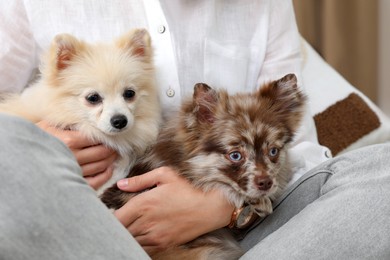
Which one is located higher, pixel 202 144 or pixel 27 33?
pixel 27 33

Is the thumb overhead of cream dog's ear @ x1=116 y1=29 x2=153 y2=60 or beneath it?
beneath

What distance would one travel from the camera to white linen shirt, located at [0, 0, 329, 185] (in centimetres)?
163

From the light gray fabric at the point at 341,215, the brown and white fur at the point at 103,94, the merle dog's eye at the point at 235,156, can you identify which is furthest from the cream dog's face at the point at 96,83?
the light gray fabric at the point at 341,215

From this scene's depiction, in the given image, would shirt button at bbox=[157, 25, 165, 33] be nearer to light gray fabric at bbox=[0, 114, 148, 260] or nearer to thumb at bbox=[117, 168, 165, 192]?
thumb at bbox=[117, 168, 165, 192]

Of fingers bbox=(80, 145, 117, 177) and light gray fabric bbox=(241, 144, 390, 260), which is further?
fingers bbox=(80, 145, 117, 177)

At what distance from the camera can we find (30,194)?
96cm

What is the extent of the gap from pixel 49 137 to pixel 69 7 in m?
0.69

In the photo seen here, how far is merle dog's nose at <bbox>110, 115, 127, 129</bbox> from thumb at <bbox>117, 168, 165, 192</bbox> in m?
0.15

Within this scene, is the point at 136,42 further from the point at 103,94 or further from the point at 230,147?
the point at 230,147

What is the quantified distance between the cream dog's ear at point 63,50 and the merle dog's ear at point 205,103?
14.0 inches

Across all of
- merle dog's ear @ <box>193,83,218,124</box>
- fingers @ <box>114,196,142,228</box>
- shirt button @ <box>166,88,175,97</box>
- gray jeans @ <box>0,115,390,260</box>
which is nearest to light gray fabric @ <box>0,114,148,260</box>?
gray jeans @ <box>0,115,390,260</box>

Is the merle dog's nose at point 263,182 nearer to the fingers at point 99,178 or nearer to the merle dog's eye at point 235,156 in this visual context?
the merle dog's eye at point 235,156

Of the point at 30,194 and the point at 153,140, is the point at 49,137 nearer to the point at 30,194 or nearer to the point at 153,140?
the point at 30,194

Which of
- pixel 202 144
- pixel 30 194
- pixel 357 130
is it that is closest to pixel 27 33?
pixel 202 144
